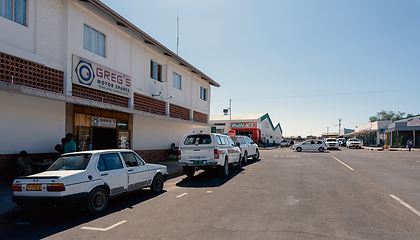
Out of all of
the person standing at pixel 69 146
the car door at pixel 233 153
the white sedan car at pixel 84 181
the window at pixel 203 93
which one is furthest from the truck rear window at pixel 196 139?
the window at pixel 203 93

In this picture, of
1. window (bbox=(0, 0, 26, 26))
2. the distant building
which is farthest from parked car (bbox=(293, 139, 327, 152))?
window (bbox=(0, 0, 26, 26))

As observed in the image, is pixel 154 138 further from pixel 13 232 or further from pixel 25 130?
pixel 13 232

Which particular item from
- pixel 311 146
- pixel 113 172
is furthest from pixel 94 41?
pixel 311 146

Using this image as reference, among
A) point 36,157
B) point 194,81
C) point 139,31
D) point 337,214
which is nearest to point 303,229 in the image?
point 337,214

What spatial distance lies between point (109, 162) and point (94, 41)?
27.4 feet

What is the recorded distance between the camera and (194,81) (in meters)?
25.2

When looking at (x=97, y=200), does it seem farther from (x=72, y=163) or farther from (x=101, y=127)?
(x=101, y=127)

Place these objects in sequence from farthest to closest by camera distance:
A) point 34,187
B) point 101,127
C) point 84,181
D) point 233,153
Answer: point 101,127
point 233,153
point 84,181
point 34,187

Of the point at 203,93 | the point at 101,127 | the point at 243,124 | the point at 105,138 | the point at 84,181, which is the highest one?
the point at 203,93

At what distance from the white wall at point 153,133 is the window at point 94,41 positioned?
191 inches

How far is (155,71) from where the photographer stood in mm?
18859

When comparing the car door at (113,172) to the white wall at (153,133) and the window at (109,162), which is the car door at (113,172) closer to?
the window at (109,162)

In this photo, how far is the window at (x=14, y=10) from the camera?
9.56 meters

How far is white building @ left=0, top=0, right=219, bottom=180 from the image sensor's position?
978 cm
